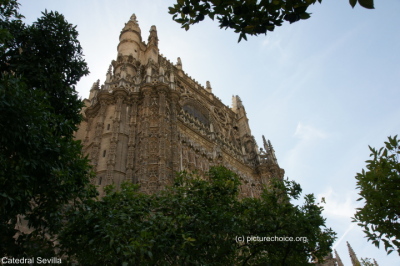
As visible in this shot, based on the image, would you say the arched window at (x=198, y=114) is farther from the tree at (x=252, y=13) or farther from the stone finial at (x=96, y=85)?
the tree at (x=252, y=13)

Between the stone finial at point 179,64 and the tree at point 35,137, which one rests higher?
the stone finial at point 179,64

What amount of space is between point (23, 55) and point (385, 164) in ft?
32.8

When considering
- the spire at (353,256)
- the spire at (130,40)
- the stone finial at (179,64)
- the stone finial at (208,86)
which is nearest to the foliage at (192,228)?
the spire at (130,40)

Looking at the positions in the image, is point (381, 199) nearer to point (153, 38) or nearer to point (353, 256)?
point (153, 38)

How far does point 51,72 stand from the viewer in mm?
9008

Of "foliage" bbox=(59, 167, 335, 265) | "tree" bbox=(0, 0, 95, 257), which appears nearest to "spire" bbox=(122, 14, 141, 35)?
"tree" bbox=(0, 0, 95, 257)

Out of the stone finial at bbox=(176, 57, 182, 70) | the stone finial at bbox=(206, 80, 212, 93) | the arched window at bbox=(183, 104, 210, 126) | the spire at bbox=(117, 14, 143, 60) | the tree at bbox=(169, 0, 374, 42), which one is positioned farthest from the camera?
the stone finial at bbox=(206, 80, 212, 93)

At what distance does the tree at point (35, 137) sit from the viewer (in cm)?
623

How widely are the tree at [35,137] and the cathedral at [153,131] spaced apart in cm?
546

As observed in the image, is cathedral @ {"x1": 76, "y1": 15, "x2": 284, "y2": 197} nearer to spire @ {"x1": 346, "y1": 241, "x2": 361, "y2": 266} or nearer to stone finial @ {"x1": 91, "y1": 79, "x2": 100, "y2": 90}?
stone finial @ {"x1": 91, "y1": 79, "x2": 100, "y2": 90}

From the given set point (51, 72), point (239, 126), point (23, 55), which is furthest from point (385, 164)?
point (239, 126)

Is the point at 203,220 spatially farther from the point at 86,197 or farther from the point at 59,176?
the point at 59,176

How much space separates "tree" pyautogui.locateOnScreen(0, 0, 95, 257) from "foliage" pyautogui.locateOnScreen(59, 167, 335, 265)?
723 mm

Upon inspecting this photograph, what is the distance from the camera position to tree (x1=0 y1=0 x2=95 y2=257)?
6227 millimetres
